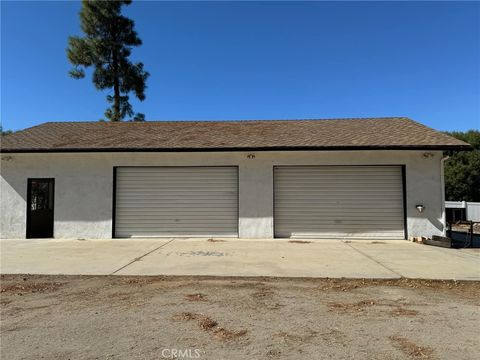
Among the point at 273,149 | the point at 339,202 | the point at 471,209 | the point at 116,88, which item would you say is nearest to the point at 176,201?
the point at 273,149

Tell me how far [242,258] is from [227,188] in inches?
176

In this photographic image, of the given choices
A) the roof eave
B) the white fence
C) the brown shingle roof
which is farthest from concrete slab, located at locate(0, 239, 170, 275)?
the white fence

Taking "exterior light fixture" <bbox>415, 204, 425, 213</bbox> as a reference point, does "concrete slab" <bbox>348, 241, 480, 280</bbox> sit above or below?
below

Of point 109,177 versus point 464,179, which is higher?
point 464,179

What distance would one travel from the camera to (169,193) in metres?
13.1

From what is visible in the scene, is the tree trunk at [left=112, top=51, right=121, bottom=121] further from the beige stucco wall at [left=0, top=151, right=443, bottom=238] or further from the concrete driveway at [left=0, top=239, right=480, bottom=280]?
the concrete driveway at [left=0, top=239, right=480, bottom=280]

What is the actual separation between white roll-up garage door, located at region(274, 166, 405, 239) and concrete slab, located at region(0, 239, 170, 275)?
4494 millimetres

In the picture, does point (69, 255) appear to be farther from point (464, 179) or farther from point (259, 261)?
point (464, 179)

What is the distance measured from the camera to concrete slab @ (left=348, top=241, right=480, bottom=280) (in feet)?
23.7

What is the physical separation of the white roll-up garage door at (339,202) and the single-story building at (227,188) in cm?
3

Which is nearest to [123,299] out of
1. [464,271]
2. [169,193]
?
[464,271]

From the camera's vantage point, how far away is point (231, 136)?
550 inches

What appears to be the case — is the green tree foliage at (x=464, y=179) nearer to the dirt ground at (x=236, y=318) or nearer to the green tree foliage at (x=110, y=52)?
the green tree foliage at (x=110, y=52)

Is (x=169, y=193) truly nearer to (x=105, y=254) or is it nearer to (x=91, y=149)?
(x=91, y=149)
